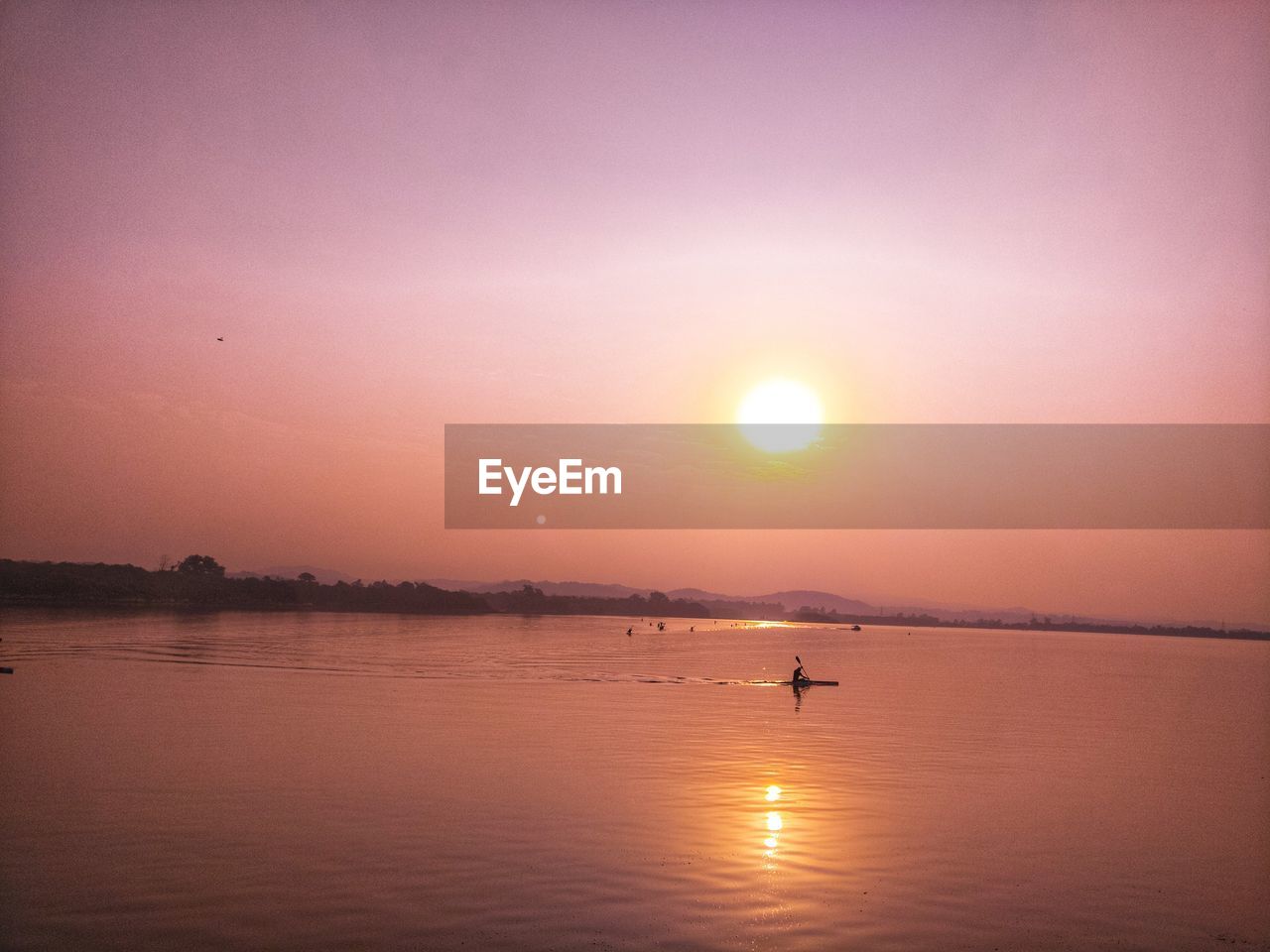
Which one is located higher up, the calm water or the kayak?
the calm water

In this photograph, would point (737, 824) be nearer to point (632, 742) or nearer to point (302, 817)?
point (302, 817)

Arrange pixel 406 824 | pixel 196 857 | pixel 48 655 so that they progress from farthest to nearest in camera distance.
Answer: pixel 48 655 < pixel 406 824 < pixel 196 857

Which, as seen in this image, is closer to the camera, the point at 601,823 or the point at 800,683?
the point at 601,823

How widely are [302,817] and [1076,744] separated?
3656cm

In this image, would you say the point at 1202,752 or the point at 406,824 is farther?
the point at 1202,752

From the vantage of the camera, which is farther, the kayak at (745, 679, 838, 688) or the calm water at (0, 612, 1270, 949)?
the kayak at (745, 679, 838, 688)

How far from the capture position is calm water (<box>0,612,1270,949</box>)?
18.0 m

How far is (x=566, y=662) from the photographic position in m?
94.8

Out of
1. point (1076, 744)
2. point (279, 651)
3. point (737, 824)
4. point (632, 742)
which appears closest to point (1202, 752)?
point (1076, 744)

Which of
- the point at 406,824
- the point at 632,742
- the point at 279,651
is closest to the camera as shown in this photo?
the point at 406,824

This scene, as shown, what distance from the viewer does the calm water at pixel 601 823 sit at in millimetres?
18000

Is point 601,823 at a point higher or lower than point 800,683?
higher

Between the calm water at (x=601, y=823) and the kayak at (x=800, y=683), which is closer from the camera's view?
the calm water at (x=601, y=823)

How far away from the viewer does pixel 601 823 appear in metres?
26.0
